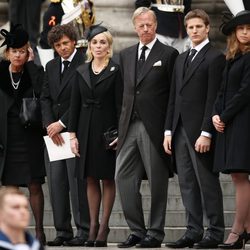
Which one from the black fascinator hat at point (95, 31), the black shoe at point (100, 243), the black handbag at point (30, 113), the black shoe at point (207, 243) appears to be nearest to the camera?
the black shoe at point (207, 243)

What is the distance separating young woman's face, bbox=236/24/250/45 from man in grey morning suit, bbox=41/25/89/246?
2024mm

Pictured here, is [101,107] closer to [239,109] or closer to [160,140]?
[160,140]

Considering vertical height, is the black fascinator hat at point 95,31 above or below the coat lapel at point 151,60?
above

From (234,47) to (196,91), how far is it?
1.81ft

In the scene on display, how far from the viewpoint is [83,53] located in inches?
568

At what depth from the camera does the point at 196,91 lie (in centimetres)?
1289

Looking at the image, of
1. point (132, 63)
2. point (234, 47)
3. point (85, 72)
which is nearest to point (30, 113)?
point (85, 72)

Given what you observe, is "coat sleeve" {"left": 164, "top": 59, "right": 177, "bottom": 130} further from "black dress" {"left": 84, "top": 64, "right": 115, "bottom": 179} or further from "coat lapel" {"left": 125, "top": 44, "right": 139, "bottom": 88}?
"black dress" {"left": 84, "top": 64, "right": 115, "bottom": 179}

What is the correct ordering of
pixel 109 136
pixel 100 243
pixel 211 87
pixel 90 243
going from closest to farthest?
1. pixel 211 87
2. pixel 100 243
3. pixel 90 243
4. pixel 109 136

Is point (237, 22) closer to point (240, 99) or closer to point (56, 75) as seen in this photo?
point (240, 99)

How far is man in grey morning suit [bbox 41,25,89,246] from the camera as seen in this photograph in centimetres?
1384

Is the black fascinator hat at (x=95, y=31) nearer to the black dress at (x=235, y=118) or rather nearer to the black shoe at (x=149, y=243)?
the black dress at (x=235, y=118)

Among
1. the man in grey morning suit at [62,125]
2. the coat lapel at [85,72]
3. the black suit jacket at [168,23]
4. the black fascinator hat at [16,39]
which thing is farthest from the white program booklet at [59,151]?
the black suit jacket at [168,23]

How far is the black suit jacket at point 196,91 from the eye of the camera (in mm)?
12805
